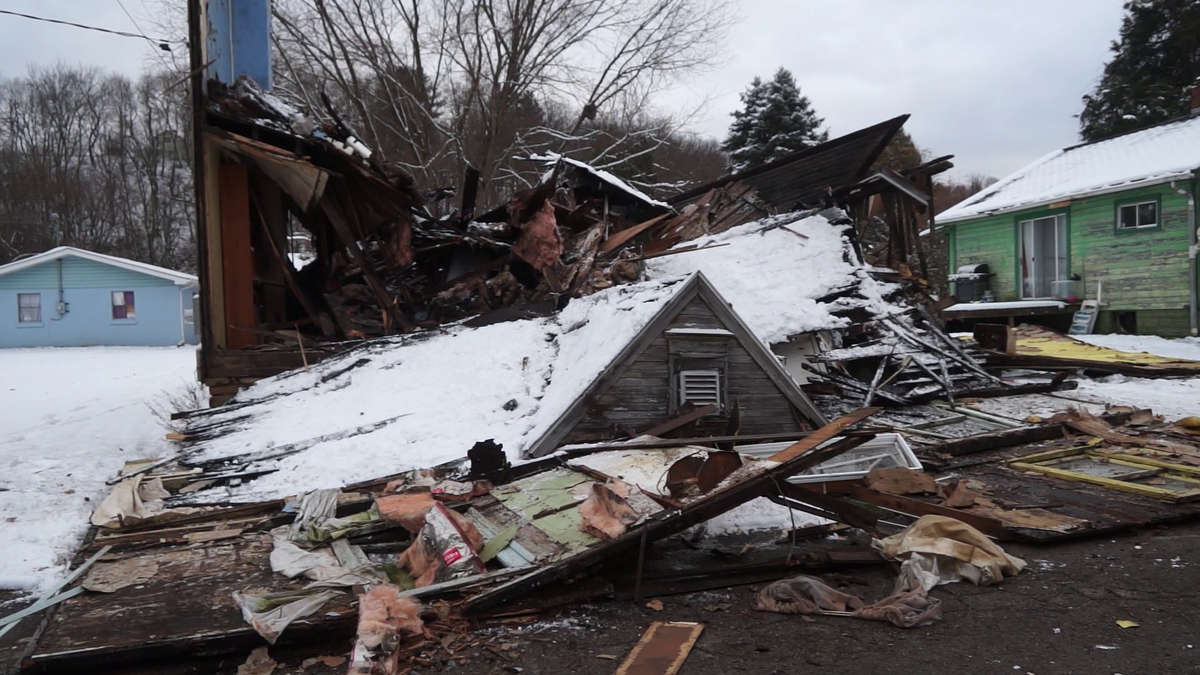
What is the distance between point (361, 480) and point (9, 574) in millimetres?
2345

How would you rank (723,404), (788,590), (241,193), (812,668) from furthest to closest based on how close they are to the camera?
(241,193) < (723,404) < (788,590) < (812,668)

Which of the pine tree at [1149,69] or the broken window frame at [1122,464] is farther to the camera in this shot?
the pine tree at [1149,69]

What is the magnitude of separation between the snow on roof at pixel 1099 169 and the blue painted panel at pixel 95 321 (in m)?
27.1

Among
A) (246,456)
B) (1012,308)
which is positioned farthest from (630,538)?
(1012,308)

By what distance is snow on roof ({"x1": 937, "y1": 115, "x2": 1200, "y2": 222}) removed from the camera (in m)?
17.7

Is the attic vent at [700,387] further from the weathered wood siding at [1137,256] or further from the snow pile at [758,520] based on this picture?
the weathered wood siding at [1137,256]

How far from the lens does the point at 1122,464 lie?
6.94 metres

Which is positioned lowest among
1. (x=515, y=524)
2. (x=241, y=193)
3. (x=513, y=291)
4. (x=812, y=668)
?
(x=812, y=668)

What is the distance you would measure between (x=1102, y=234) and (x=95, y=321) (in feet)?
107

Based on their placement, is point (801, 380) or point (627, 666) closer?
point (627, 666)

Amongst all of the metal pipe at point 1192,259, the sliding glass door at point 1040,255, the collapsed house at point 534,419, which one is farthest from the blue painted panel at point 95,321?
the metal pipe at point 1192,259

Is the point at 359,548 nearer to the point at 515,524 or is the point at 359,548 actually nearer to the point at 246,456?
the point at 515,524

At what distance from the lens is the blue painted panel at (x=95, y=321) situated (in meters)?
27.3

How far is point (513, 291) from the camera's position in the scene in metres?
10.9
